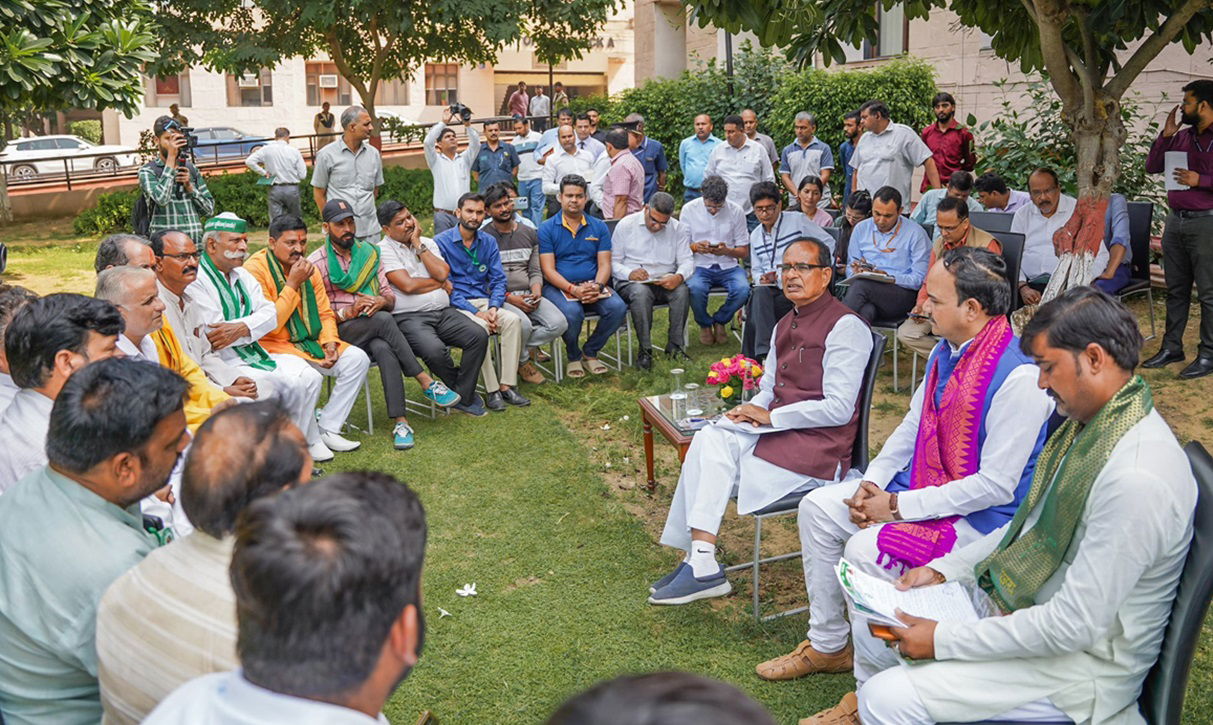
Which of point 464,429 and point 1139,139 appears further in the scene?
point 1139,139

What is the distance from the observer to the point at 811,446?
4539 mm

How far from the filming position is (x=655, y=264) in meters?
8.67

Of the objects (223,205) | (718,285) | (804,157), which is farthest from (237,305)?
(223,205)

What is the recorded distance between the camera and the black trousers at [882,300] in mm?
7559

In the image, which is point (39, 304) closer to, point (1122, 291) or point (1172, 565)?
point (1172, 565)

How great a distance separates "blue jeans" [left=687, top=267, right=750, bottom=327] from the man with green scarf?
585cm

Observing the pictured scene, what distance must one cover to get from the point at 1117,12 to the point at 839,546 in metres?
3.10

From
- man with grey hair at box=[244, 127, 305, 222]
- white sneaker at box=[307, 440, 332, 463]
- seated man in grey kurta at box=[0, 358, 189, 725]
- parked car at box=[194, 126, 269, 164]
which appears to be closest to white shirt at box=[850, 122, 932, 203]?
white sneaker at box=[307, 440, 332, 463]

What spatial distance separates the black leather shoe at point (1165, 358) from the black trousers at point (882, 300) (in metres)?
1.71

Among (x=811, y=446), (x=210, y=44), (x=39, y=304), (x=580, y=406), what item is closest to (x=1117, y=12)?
(x=811, y=446)

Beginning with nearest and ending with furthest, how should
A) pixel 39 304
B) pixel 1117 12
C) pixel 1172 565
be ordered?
pixel 1172 565 < pixel 39 304 < pixel 1117 12

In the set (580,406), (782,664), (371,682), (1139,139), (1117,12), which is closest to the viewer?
(371,682)

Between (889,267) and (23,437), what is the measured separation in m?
5.93

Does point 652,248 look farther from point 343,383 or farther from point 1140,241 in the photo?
point 1140,241
